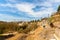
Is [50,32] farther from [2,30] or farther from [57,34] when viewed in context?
[2,30]

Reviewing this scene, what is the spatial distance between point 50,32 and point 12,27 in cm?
1296

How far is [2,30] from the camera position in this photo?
31.9 meters

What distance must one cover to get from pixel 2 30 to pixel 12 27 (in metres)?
2.81

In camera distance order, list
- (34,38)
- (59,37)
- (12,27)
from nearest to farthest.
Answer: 1. (59,37)
2. (34,38)
3. (12,27)

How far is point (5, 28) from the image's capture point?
33031 millimetres

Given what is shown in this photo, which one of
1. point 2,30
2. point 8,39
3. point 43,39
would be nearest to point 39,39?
point 43,39

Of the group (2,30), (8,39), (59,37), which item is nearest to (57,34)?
(59,37)

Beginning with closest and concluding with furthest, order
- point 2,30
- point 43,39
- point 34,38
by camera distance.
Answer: point 43,39
point 34,38
point 2,30

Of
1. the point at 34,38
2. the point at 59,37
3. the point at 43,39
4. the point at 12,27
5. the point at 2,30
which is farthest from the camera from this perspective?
the point at 12,27

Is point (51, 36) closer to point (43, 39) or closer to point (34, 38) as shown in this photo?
point (43, 39)

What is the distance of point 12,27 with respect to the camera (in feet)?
112

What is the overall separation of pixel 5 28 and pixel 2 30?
48.4 inches

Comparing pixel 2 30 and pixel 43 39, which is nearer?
pixel 43 39

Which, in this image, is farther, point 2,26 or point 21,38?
point 2,26
